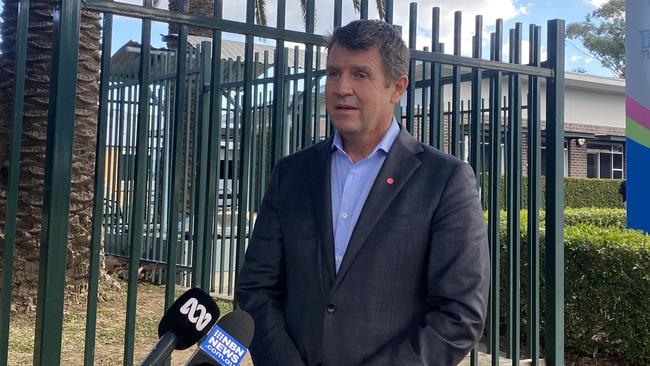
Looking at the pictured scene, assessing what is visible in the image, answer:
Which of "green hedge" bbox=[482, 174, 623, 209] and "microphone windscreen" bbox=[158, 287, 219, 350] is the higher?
"green hedge" bbox=[482, 174, 623, 209]

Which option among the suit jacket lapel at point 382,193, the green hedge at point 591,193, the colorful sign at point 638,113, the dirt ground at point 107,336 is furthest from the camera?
the green hedge at point 591,193

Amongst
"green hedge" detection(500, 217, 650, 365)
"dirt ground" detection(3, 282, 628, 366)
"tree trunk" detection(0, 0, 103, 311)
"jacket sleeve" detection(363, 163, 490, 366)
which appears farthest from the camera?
"green hedge" detection(500, 217, 650, 365)

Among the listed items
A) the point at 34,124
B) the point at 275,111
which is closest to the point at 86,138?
the point at 34,124

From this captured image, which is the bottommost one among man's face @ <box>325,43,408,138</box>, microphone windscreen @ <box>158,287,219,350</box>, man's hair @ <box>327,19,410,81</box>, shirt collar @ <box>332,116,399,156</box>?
microphone windscreen @ <box>158,287,219,350</box>

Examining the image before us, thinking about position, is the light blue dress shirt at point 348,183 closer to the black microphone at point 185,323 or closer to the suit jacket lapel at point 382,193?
the suit jacket lapel at point 382,193

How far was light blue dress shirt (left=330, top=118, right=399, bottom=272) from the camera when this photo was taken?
6.84ft

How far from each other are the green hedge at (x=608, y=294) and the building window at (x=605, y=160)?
19831mm

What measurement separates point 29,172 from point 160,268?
2.94 metres

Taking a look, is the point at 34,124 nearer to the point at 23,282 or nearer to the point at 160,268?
the point at 23,282

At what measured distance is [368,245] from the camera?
2.01 meters

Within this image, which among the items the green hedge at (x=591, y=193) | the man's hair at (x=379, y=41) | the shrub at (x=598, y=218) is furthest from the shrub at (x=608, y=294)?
the green hedge at (x=591, y=193)

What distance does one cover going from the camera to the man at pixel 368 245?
1952 millimetres

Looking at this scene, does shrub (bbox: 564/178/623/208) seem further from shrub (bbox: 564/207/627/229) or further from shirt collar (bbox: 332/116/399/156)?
shirt collar (bbox: 332/116/399/156)

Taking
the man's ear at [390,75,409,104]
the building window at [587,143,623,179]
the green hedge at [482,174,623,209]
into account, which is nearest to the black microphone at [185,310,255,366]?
the man's ear at [390,75,409,104]
